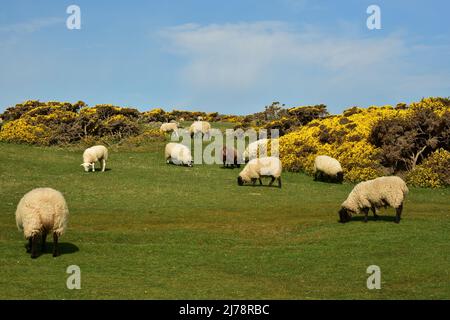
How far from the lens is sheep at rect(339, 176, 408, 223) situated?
893 inches

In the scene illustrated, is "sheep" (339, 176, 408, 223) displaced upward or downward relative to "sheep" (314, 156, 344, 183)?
downward

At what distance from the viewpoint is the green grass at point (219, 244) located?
14.9 meters

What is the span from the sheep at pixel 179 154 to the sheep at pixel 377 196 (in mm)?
20999

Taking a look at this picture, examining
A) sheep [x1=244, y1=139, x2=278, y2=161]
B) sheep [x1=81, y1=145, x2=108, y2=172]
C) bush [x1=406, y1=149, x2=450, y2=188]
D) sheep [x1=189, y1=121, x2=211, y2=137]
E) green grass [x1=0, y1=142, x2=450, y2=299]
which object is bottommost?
green grass [x1=0, y1=142, x2=450, y2=299]

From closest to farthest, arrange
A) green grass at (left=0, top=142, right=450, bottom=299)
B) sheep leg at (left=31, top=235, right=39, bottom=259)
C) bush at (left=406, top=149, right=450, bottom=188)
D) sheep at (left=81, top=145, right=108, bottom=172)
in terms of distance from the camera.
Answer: green grass at (left=0, top=142, right=450, bottom=299), sheep leg at (left=31, top=235, right=39, bottom=259), bush at (left=406, top=149, right=450, bottom=188), sheep at (left=81, top=145, right=108, bottom=172)

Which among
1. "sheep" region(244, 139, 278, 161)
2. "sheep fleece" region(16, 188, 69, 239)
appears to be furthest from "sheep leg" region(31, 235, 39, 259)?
"sheep" region(244, 139, 278, 161)

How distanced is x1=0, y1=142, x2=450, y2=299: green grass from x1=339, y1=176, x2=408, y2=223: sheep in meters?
0.77

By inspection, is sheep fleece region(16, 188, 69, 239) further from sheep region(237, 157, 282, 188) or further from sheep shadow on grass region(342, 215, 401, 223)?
sheep region(237, 157, 282, 188)

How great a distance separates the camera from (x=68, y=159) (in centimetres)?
4416

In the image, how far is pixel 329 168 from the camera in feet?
126

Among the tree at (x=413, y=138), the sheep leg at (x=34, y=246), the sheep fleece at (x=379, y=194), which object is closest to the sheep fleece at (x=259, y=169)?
the tree at (x=413, y=138)

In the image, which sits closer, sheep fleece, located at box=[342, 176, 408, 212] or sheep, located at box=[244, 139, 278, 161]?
sheep fleece, located at box=[342, 176, 408, 212]

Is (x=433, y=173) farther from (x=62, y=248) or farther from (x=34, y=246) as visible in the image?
(x=34, y=246)

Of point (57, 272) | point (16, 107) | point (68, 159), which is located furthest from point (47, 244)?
point (16, 107)
